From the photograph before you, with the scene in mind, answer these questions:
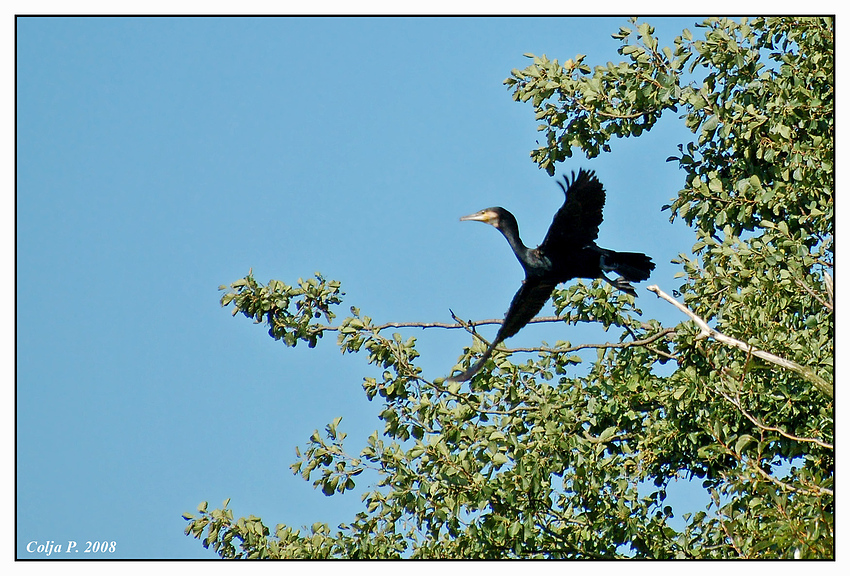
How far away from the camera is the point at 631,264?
8422 mm

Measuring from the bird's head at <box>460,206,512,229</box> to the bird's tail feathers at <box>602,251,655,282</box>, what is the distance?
35.1 inches

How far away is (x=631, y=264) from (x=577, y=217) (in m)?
0.54

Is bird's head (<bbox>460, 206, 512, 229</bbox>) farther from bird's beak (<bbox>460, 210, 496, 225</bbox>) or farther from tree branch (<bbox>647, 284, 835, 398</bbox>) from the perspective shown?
tree branch (<bbox>647, 284, 835, 398</bbox>)

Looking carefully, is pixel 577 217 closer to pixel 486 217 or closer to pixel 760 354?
pixel 486 217

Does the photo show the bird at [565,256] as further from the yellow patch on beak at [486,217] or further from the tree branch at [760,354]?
the tree branch at [760,354]

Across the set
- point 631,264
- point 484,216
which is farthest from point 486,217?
point 631,264

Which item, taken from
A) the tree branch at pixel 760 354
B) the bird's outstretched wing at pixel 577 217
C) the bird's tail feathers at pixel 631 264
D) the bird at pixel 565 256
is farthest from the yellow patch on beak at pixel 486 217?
the tree branch at pixel 760 354

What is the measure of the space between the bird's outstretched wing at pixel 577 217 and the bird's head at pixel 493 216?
0.49 meters

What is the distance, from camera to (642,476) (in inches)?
336

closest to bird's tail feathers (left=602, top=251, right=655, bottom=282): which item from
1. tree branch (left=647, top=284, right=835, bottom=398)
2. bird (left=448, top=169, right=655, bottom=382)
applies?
bird (left=448, top=169, right=655, bottom=382)

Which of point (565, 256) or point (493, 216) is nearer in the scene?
point (565, 256)

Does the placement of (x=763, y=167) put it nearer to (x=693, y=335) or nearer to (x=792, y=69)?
(x=792, y=69)

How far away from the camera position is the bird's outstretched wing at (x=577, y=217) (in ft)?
26.6

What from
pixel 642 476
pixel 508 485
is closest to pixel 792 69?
pixel 642 476
